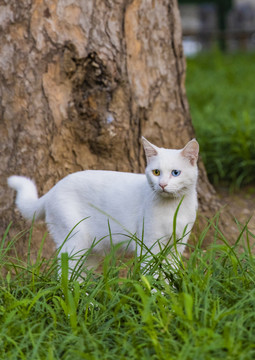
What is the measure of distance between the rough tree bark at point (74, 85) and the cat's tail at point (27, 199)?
0.31 meters

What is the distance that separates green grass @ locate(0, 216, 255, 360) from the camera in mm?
2260

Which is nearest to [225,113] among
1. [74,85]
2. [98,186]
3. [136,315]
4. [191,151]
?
[74,85]

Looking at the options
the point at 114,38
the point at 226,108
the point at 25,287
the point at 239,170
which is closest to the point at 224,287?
the point at 25,287

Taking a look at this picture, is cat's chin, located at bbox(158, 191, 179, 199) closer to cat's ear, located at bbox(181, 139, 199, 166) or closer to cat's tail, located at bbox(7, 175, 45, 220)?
cat's ear, located at bbox(181, 139, 199, 166)

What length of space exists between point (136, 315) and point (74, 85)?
1.86m

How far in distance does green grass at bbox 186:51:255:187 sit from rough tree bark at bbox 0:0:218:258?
1284mm

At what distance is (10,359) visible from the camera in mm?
2271

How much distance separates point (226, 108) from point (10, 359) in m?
5.27

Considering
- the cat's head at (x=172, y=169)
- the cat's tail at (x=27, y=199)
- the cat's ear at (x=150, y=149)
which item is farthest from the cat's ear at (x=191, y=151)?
the cat's tail at (x=27, y=199)

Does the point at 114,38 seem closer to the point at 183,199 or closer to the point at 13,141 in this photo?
the point at 13,141

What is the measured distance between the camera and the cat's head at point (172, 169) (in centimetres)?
296

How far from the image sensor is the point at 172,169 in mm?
2980

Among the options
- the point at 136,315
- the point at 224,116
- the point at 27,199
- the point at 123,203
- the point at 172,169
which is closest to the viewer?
the point at 136,315

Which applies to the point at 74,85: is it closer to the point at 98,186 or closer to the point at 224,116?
the point at 98,186
